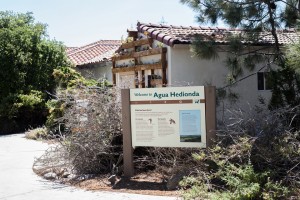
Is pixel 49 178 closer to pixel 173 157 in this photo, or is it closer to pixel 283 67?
pixel 173 157

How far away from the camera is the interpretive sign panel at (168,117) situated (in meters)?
A: 7.60

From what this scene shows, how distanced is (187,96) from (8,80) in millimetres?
14375

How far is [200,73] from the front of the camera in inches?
504

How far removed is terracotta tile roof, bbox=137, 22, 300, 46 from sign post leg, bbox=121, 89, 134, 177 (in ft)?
11.0

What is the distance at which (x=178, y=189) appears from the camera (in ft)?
23.0

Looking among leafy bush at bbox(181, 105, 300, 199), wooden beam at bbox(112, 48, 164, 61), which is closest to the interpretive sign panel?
leafy bush at bbox(181, 105, 300, 199)

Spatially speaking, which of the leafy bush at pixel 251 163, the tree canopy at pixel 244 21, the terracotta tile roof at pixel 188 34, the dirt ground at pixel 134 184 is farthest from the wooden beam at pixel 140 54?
the leafy bush at pixel 251 163

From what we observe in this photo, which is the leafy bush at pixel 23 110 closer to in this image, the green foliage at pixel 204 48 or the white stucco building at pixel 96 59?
the white stucco building at pixel 96 59

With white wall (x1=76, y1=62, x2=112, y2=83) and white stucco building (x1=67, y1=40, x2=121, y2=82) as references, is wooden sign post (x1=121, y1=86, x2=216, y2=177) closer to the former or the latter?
white stucco building (x1=67, y1=40, x2=121, y2=82)

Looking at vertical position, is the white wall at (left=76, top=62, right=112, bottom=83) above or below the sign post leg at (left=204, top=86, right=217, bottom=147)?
above

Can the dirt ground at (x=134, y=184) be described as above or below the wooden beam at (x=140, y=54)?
below

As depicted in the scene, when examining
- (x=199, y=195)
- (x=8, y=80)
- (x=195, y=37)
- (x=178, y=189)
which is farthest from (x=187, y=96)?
(x=8, y=80)

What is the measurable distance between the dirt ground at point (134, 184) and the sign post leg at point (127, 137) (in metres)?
0.20

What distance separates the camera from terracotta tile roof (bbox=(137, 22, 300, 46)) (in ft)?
34.6
